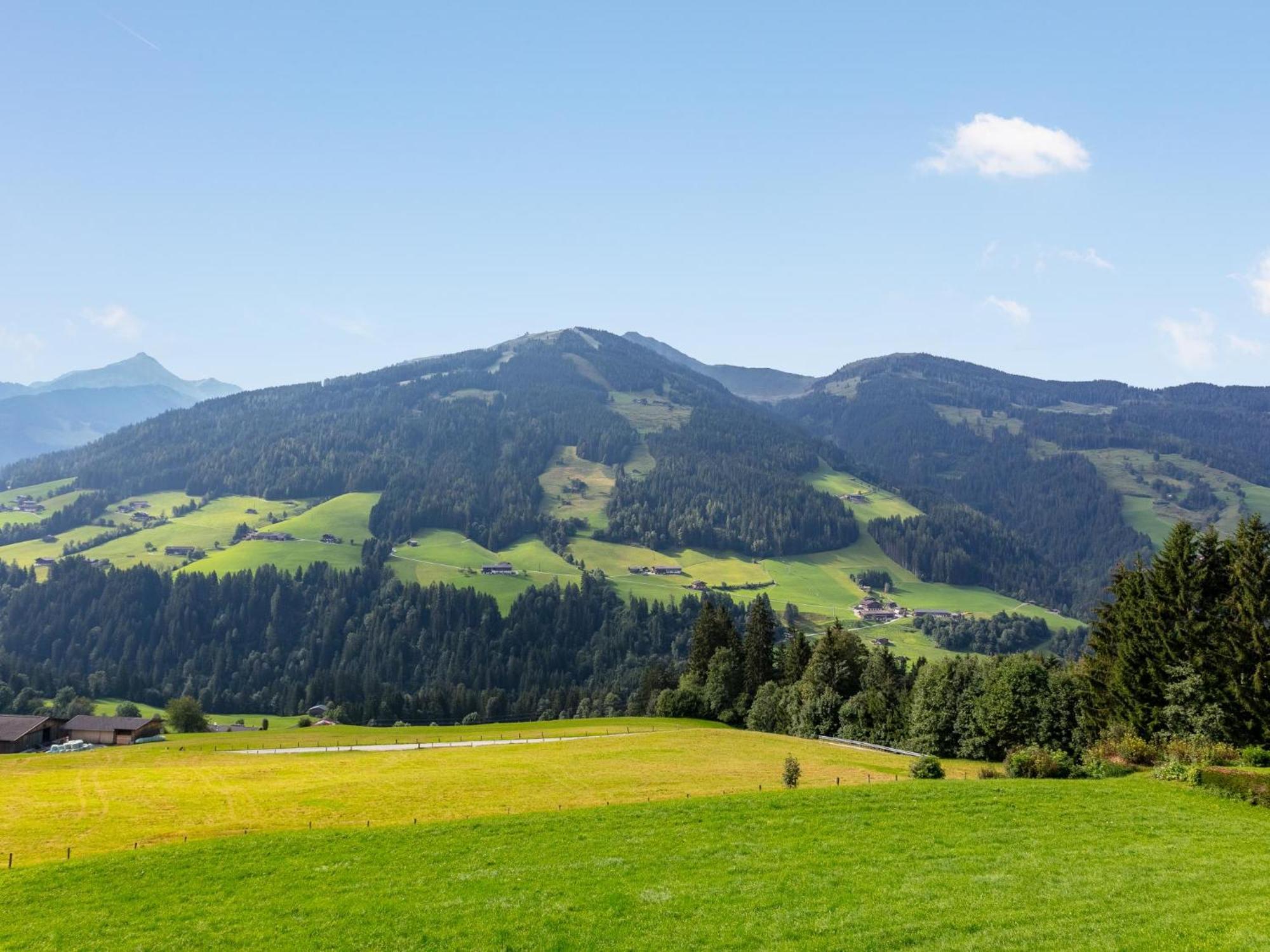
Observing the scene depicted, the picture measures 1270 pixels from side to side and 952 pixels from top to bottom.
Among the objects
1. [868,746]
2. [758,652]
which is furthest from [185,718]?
[868,746]

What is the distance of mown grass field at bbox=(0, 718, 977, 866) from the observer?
4816 centimetres

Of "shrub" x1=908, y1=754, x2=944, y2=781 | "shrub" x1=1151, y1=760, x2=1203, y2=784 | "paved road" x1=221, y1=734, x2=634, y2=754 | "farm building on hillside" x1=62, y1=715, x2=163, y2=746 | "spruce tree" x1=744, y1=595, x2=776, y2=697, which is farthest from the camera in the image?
"farm building on hillside" x1=62, y1=715, x2=163, y2=746

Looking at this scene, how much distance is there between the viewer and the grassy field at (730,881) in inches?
980

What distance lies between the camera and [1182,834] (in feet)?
109

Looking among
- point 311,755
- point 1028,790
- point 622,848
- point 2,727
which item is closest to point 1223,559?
point 1028,790

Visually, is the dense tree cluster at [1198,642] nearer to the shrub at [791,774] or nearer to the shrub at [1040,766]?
the shrub at [1040,766]

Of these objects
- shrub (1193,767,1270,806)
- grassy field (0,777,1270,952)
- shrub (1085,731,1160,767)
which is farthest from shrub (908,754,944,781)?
shrub (1193,767,1270,806)

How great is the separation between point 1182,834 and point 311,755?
7632 cm

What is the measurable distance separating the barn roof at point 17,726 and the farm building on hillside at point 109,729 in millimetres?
7264

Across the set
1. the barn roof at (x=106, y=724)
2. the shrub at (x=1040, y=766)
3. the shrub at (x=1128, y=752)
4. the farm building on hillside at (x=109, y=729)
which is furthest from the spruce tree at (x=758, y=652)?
the barn roof at (x=106, y=724)

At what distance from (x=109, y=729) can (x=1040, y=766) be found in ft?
407

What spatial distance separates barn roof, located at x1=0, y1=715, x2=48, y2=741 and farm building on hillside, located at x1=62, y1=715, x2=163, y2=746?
7.26m

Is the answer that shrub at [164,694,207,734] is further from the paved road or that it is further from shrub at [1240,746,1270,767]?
shrub at [1240,746,1270,767]

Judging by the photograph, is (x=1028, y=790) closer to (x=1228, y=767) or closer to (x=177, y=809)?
(x=1228, y=767)
